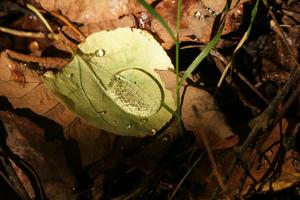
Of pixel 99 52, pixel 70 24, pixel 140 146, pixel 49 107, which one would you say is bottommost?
pixel 140 146

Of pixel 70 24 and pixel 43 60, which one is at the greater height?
pixel 70 24

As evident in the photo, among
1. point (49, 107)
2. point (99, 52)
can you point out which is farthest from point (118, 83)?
point (49, 107)

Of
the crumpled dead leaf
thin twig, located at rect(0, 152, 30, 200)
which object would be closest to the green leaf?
the crumpled dead leaf

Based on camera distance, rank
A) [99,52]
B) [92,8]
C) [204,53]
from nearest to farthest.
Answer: [204,53]
[99,52]
[92,8]

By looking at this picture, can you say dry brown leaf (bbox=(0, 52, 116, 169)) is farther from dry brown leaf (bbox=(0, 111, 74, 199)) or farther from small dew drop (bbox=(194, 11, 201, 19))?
small dew drop (bbox=(194, 11, 201, 19))

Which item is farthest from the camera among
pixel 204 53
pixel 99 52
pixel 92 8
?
pixel 92 8

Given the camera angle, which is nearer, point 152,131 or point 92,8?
point 152,131

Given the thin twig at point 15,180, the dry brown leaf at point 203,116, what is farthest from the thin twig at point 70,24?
the thin twig at point 15,180

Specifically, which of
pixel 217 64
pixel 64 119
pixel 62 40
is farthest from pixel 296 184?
pixel 62 40

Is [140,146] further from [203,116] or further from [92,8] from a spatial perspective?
[92,8]

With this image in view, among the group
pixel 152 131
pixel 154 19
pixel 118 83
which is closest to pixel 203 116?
pixel 152 131
